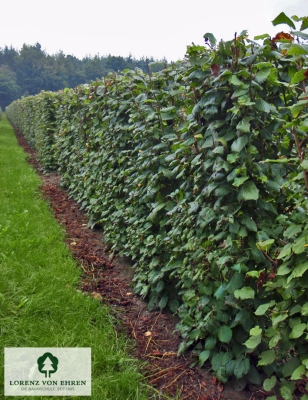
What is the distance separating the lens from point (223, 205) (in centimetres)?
195

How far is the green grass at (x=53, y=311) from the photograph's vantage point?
2.06 m

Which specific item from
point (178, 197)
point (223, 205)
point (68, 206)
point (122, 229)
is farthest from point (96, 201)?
point (223, 205)

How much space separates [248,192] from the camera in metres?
1.75

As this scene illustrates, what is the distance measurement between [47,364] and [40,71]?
242 feet

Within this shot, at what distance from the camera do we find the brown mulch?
197cm

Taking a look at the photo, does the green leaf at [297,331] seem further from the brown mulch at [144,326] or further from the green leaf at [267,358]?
the brown mulch at [144,326]

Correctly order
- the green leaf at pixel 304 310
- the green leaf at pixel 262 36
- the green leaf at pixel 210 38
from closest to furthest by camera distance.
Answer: the green leaf at pixel 304 310 < the green leaf at pixel 262 36 < the green leaf at pixel 210 38

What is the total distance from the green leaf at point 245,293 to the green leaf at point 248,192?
1.48 ft

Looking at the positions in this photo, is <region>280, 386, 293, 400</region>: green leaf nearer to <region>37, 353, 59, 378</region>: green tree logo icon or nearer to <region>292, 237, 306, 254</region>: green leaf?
<region>292, 237, 306, 254</region>: green leaf

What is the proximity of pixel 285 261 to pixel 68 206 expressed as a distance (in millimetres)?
4533

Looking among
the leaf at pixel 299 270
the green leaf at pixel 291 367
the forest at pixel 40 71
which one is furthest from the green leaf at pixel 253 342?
the forest at pixel 40 71

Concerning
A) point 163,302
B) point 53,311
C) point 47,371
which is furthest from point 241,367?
point 53,311

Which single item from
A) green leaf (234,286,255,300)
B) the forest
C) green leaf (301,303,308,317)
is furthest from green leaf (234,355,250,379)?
the forest

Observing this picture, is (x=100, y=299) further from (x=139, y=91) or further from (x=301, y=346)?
(x=139, y=91)
